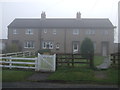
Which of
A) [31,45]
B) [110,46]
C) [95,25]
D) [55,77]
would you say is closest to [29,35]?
[31,45]

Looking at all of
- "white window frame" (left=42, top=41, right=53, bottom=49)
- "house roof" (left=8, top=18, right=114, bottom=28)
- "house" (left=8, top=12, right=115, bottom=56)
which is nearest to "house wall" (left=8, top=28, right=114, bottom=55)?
"house" (left=8, top=12, right=115, bottom=56)

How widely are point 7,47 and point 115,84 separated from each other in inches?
980

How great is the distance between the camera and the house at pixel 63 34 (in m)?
38.8

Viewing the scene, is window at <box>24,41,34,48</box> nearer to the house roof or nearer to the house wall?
the house wall

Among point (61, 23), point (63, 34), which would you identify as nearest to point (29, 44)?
point (63, 34)

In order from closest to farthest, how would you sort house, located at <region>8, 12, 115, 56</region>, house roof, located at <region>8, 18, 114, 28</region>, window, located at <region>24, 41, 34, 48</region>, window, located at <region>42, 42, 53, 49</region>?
house, located at <region>8, 12, 115, 56</region> < window, located at <region>42, 42, 53, 49</region> < house roof, located at <region>8, 18, 114, 28</region> < window, located at <region>24, 41, 34, 48</region>

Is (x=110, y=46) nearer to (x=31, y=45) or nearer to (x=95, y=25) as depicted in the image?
(x=95, y=25)

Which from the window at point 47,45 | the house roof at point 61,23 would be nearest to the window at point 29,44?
the window at point 47,45

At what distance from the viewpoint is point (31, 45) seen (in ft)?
134

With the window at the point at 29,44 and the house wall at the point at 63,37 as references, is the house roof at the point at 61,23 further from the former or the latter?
the window at the point at 29,44

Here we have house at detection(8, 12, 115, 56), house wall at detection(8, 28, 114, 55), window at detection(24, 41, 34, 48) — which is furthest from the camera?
window at detection(24, 41, 34, 48)

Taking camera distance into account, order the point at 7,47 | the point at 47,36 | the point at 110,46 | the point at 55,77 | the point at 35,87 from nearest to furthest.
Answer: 1. the point at 35,87
2. the point at 55,77
3. the point at 7,47
4. the point at 110,46
5. the point at 47,36

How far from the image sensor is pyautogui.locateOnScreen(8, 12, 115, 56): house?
3881 cm

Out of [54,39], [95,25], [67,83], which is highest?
[95,25]
